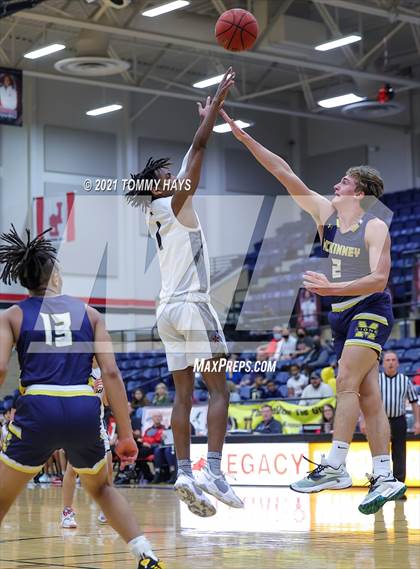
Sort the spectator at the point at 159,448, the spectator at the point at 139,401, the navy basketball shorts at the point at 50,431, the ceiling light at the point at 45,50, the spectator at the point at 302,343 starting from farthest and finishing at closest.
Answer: the ceiling light at the point at 45,50
the spectator at the point at 302,343
the spectator at the point at 139,401
the spectator at the point at 159,448
the navy basketball shorts at the point at 50,431

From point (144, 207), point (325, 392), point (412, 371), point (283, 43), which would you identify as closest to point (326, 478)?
point (144, 207)

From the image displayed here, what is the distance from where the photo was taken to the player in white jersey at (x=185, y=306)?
24.1 ft

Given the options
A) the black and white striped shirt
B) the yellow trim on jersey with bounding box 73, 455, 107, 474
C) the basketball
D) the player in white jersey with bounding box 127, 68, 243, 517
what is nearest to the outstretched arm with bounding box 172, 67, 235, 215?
the player in white jersey with bounding box 127, 68, 243, 517

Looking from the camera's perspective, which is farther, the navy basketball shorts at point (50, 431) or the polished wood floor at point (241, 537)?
the polished wood floor at point (241, 537)

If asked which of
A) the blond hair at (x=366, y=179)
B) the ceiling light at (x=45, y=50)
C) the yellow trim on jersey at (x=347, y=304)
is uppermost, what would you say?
the ceiling light at (x=45, y=50)

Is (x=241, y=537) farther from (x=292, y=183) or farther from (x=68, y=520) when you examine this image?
(x=292, y=183)

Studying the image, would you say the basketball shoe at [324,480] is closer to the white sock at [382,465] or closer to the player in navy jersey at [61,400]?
the white sock at [382,465]

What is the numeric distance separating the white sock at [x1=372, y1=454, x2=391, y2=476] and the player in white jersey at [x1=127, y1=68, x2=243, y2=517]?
102 cm

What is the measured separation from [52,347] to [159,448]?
13379 mm

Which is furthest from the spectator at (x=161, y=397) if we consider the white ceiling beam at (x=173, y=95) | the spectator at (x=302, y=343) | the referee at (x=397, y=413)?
the white ceiling beam at (x=173, y=95)

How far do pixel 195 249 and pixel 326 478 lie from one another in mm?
1862

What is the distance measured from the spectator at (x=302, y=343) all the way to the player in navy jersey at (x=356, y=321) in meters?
13.7

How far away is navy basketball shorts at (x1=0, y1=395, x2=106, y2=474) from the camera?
552cm

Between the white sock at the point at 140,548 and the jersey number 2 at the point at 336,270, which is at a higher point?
the jersey number 2 at the point at 336,270
